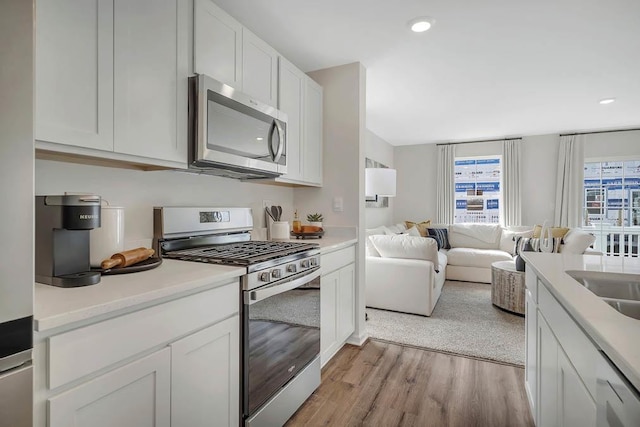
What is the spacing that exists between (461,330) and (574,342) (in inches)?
91.2

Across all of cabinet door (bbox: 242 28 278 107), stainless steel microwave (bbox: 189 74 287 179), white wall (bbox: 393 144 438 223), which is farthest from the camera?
white wall (bbox: 393 144 438 223)

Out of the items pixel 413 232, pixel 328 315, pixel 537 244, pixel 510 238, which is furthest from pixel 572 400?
pixel 510 238

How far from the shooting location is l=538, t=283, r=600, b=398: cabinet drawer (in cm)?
81

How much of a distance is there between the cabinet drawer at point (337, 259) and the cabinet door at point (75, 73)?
141cm

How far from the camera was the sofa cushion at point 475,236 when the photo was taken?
5664 millimetres

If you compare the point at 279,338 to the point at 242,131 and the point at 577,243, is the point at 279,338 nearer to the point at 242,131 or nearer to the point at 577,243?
the point at 242,131

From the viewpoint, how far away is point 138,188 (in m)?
1.69

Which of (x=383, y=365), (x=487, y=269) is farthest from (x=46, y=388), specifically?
(x=487, y=269)

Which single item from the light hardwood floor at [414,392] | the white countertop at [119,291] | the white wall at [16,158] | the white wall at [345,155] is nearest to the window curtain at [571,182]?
the light hardwood floor at [414,392]

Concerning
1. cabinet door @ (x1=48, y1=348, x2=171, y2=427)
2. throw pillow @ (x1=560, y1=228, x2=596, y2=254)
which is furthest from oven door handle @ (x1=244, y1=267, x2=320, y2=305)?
throw pillow @ (x1=560, y1=228, x2=596, y2=254)

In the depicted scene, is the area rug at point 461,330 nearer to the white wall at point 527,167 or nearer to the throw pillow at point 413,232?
the throw pillow at point 413,232

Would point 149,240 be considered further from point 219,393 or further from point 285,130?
point 285,130

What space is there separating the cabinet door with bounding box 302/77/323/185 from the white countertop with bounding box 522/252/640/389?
173 cm

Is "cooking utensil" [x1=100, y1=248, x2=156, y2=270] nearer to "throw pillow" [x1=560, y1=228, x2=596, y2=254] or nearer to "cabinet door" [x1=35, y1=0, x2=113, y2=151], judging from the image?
"cabinet door" [x1=35, y1=0, x2=113, y2=151]
